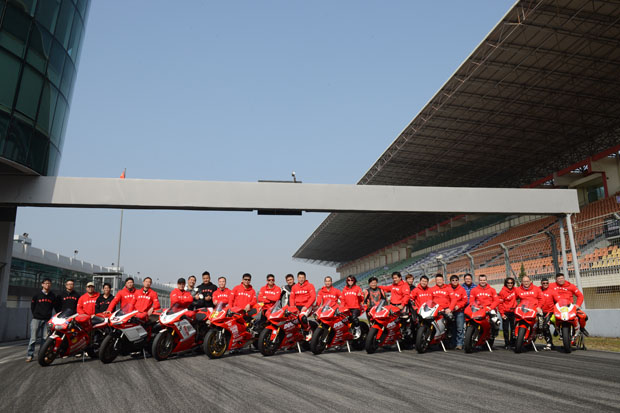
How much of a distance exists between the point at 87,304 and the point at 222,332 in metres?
3.17

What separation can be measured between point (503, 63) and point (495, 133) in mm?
7849

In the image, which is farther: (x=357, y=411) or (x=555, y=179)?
(x=555, y=179)

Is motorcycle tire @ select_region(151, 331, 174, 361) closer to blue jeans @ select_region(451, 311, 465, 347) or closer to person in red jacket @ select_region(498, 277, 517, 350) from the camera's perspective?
blue jeans @ select_region(451, 311, 465, 347)

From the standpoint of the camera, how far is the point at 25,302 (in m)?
22.1

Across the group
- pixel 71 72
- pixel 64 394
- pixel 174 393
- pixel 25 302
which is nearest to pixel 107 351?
pixel 64 394

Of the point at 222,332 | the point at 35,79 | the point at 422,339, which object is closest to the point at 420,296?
the point at 422,339

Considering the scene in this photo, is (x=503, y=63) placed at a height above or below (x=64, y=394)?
above

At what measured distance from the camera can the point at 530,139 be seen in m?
27.7

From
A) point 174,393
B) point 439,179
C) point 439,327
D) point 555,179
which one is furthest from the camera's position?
point 439,179

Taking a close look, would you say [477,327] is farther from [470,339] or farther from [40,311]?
[40,311]

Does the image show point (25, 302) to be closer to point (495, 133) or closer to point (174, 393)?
point (174, 393)

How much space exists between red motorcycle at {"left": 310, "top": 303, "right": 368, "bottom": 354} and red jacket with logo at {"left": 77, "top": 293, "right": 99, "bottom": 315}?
4.92 metres

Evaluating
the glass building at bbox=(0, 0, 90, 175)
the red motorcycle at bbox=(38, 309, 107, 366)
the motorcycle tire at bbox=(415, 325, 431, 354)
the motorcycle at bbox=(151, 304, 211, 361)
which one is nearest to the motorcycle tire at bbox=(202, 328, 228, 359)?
the motorcycle at bbox=(151, 304, 211, 361)

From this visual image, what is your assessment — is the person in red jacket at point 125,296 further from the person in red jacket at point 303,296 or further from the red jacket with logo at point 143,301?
the person in red jacket at point 303,296
